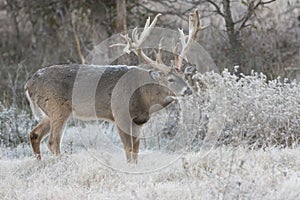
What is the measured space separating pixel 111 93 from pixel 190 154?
141 centimetres

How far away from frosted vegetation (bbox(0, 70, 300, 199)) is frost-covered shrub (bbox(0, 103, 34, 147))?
0.02 m

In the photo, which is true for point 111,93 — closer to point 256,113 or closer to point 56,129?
point 56,129

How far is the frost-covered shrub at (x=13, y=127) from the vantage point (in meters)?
9.87

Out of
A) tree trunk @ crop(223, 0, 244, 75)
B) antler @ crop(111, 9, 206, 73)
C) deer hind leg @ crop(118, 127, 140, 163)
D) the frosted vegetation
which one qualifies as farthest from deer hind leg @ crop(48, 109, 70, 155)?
tree trunk @ crop(223, 0, 244, 75)

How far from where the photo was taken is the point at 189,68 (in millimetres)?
7500

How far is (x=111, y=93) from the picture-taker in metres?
7.99

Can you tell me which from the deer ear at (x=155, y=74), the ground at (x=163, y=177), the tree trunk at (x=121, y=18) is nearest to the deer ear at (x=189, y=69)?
the deer ear at (x=155, y=74)

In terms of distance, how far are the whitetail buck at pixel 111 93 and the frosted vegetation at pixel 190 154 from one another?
0.34 m

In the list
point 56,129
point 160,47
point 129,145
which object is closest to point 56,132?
point 56,129

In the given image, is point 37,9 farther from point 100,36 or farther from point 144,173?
point 144,173

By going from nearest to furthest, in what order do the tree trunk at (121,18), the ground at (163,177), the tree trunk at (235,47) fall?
A: the ground at (163,177) < the tree trunk at (235,47) < the tree trunk at (121,18)

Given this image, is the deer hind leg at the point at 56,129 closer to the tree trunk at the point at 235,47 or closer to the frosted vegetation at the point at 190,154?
the frosted vegetation at the point at 190,154

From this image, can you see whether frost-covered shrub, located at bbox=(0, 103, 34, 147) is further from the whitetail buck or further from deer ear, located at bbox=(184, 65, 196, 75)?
deer ear, located at bbox=(184, 65, 196, 75)

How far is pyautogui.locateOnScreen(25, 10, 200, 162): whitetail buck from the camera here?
25.1 ft
